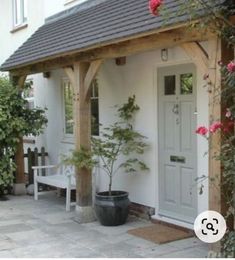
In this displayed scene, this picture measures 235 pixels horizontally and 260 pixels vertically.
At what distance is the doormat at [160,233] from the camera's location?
6707mm

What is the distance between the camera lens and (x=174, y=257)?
591cm

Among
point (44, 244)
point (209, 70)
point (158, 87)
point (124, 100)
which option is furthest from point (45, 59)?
point (209, 70)

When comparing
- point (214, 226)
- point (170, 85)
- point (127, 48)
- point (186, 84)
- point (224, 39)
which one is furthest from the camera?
point (170, 85)

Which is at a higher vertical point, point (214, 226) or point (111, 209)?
point (214, 226)

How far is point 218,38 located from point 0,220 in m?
5.25

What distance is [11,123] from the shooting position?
32.8 feet

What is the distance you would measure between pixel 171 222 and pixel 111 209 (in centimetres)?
100

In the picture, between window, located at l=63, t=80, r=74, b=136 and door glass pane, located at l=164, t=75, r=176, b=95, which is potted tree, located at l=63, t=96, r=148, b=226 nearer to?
door glass pane, located at l=164, t=75, r=176, b=95

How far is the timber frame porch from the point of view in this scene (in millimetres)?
5199

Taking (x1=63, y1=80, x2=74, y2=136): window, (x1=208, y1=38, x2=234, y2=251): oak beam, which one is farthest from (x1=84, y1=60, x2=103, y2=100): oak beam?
(x1=63, y1=80, x2=74, y2=136): window

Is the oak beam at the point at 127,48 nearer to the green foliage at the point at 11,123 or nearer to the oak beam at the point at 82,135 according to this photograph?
the oak beam at the point at 82,135

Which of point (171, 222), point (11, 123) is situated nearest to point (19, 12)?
point (11, 123)

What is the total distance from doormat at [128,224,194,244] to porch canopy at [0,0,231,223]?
1.22m

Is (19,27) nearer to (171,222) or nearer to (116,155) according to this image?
(116,155)
